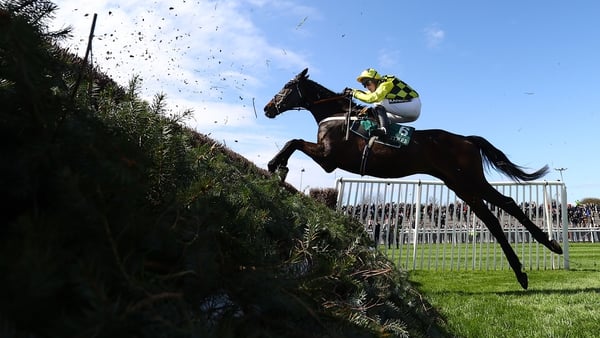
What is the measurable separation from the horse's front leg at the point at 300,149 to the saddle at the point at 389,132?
1.83ft

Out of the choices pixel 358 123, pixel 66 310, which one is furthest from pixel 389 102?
pixel 66 310

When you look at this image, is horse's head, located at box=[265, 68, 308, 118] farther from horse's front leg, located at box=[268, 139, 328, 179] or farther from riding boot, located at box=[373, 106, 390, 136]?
riding boot, located at box=[373, 106, 390, 136]

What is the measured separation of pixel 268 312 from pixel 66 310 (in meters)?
0.49

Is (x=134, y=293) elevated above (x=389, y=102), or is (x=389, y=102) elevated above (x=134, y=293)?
(x=389, y=102)

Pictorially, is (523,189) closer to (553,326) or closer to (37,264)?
(553,326)

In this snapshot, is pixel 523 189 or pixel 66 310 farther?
pixel 523 189

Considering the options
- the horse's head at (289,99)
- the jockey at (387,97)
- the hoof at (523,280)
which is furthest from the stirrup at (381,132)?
the hoof at (523,280)

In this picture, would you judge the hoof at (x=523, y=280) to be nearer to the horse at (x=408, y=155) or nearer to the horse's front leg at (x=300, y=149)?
the horse at (x=408, y=155)

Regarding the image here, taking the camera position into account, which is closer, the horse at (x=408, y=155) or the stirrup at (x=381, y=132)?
the stirrup at (x=381, y=132)

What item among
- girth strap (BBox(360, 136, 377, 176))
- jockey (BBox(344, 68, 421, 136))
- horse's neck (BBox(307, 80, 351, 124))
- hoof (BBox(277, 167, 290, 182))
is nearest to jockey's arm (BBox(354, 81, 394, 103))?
jockey (BBox(344, 68, 421, 136))

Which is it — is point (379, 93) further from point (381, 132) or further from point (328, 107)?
point (328, 107)

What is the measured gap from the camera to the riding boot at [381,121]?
647 cm

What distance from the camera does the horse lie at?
6.68m

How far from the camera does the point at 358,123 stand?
6.73m
